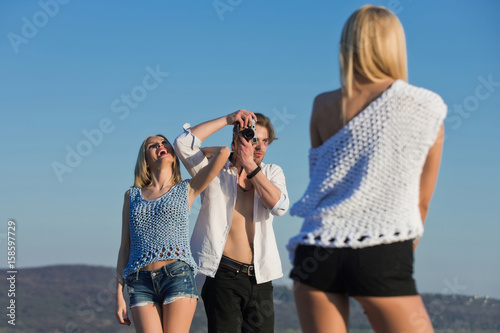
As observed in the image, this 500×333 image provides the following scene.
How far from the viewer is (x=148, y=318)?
158 inches

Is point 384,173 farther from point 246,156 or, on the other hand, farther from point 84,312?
point 84,312

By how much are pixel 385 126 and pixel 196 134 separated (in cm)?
254

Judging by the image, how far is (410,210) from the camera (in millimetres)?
2223

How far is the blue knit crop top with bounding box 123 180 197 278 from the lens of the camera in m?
4.16

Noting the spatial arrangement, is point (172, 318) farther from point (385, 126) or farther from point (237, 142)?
point (385, 126)

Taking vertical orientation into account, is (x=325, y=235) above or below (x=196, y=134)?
below

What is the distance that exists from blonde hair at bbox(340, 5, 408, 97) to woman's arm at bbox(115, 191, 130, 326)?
2.58 m

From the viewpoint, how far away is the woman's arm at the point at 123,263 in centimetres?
428

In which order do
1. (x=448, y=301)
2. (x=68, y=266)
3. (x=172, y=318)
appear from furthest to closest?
(x=68, y=266), (x=448, y=301), (x=172, y=318)

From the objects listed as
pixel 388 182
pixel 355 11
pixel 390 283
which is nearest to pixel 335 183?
pixel 388 182

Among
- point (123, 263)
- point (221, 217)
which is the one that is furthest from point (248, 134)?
point (123, 263)

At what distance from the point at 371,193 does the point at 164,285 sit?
221cm

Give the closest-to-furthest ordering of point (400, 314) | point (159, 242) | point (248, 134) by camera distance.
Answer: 1. point (400, 314)
2. point (159, 242)
3. point (248, 134)

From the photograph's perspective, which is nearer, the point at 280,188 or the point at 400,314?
the point at 400,314
